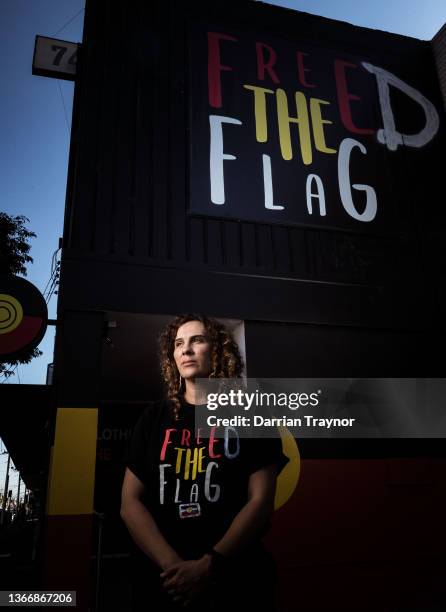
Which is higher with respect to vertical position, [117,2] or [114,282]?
[117,2]

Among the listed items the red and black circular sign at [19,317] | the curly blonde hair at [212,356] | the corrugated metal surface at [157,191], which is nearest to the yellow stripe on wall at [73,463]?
the red and black circular sign at [19,317]

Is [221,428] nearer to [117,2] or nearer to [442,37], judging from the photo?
[117,2]

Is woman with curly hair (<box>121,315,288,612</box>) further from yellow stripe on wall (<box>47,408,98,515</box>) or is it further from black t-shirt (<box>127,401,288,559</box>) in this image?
yellow stripe on wall (<box>47,408,98,515</box>)

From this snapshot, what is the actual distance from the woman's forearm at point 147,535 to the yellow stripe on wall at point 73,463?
228 cm

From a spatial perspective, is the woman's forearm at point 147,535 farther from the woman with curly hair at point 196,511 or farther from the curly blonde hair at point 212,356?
the curly blonde hair at point 212,356

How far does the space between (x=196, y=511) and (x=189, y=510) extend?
3 centimetres

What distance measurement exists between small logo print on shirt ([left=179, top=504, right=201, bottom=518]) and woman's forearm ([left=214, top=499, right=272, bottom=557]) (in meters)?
0.16

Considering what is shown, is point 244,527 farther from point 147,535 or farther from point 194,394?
point 194,394

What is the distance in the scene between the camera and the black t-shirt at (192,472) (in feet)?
6.55

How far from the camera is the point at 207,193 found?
5727mm

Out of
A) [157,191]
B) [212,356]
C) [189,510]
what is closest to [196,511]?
[189,510]

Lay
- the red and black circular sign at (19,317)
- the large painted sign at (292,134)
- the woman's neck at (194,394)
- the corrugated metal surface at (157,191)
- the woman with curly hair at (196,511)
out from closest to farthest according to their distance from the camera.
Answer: the woman with curly hair at (196,511)
the woman's neck at (194,394)
the red and black circular sign at (19,317)
the corrugated metal surface at (157,191)
the large painted sign at (292,134)

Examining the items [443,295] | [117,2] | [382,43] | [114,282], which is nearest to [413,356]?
[443,295]

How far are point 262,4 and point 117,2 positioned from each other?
91.1 inches
